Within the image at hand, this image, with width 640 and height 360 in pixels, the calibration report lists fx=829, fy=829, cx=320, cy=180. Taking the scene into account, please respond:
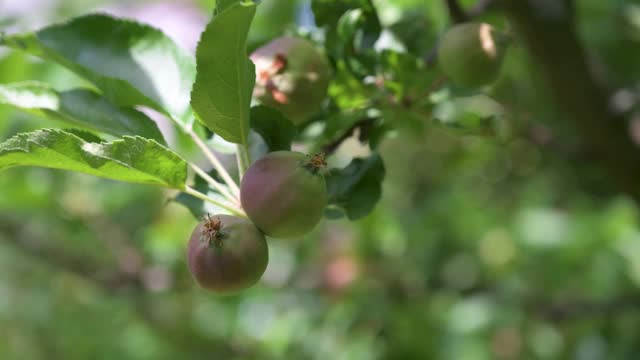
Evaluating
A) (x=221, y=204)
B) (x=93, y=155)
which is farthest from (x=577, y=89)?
(x=93, y=155)

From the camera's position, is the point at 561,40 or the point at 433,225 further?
the point at 433,225

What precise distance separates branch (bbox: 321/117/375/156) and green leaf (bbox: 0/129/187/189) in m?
0.21

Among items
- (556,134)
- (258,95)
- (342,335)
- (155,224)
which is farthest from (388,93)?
(155,224)

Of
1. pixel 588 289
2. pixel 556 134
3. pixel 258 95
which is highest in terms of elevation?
pixel 556 134

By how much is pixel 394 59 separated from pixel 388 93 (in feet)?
0.14

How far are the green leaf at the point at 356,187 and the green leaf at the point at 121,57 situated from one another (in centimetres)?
15

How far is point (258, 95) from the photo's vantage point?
0.75 m

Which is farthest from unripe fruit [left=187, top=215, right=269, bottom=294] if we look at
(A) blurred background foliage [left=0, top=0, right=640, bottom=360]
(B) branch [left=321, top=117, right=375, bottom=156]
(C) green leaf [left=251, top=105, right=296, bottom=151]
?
(A) blurred background foliage [left=0, top=0, right=640, bottom=360]

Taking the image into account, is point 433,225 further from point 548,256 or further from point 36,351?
point 36,351

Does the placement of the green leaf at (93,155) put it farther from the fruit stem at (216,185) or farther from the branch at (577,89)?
the branch at (577,89)

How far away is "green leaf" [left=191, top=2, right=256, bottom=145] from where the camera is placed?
576mm

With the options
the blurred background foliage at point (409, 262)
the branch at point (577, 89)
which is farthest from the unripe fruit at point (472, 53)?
the blurred background foliage at point (409, 262)

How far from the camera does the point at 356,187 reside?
757mm

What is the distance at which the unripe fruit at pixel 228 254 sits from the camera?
590 millimetres
